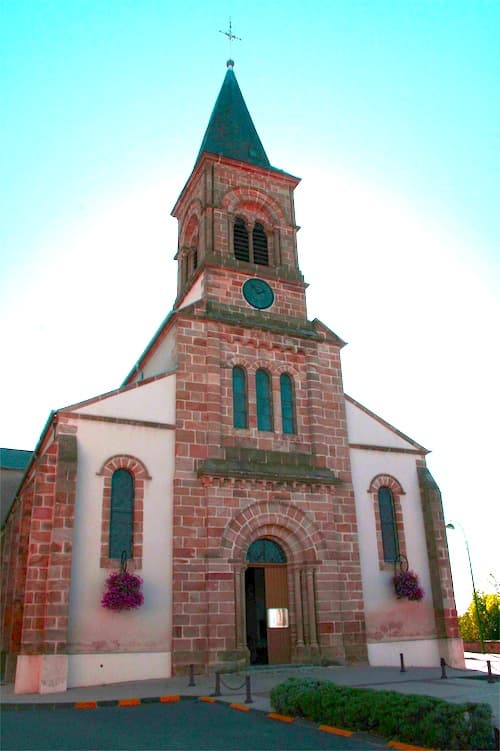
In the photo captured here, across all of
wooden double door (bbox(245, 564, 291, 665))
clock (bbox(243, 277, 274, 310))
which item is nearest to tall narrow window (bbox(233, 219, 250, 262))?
clock (bbox(243, 277, 274, 310))

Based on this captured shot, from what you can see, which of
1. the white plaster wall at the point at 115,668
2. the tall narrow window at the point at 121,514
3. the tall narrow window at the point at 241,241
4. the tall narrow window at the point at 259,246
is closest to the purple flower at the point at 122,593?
the tall narrow window at the point at 121,514

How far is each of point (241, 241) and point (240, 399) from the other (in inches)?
272

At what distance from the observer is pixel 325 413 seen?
2120 centimetres

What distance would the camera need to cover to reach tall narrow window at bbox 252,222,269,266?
78.5 feet

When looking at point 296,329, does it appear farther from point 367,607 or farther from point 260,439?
point 367,607

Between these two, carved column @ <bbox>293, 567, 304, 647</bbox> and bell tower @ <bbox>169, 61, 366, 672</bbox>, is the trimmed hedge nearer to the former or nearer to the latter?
bell tower @ <bbox>169, 61, 366, 672</bbox>

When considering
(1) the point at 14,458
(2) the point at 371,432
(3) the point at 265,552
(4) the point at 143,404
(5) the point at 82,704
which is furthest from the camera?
(1) the point at 14,458

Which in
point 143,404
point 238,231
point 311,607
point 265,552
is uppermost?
point 238,231

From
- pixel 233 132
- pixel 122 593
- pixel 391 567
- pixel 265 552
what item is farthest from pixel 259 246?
pixel 122 593

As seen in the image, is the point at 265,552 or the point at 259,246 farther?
the point at 259,246

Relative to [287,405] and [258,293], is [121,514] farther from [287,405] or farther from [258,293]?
[258,293]

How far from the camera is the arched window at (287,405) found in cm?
2073

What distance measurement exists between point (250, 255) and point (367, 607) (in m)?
13.1

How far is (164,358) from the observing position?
21828 mm
